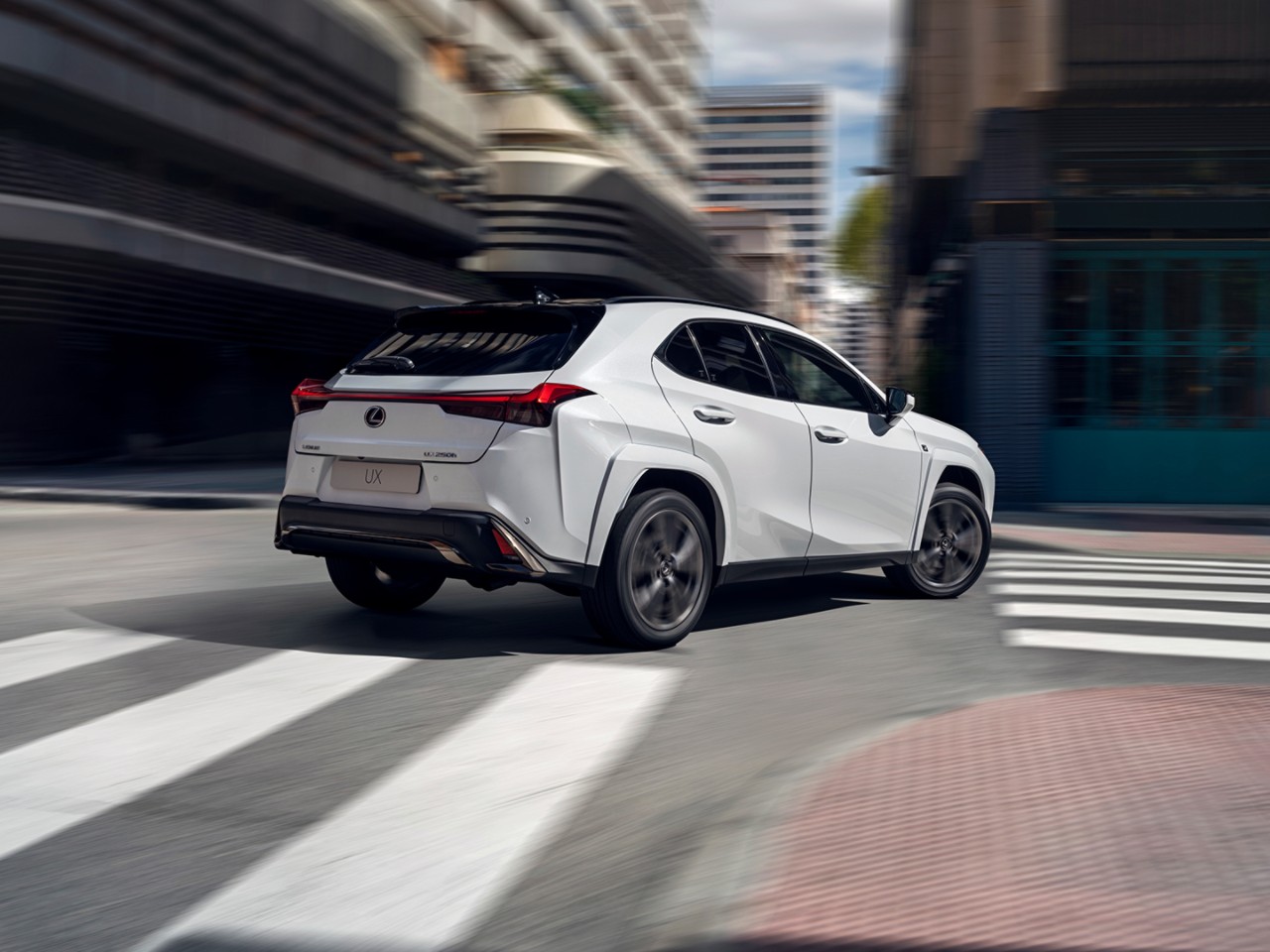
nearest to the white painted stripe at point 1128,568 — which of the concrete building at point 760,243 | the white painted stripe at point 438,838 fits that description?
the white painted stripe at point 438,838

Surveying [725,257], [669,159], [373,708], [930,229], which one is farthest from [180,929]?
[669,159]

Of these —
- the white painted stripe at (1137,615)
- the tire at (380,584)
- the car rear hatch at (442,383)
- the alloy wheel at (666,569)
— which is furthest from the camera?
the white painted stripe at (1137,615)

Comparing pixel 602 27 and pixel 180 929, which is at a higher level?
pixel 602 27

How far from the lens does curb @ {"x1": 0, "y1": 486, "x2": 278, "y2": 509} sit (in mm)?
16062

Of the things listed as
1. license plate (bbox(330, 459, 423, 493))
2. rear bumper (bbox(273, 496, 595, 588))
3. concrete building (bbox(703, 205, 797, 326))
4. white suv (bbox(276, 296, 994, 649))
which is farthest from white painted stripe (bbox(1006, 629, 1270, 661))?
concrete building (bbox(703, 205, 797, 326))

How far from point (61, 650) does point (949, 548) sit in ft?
16.6

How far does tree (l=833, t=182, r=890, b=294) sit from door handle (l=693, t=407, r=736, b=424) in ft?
191

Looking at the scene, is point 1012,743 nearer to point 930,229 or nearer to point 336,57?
point 930,229

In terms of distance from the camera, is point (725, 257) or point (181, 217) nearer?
point (181, 217)

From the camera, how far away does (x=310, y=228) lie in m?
32.0

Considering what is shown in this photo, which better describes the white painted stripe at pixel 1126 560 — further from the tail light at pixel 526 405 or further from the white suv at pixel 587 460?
the tail light at pixel 526 405

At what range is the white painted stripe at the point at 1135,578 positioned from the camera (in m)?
9.81

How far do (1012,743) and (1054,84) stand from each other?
12.5 metres

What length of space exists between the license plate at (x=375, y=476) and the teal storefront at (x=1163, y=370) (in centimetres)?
1175
